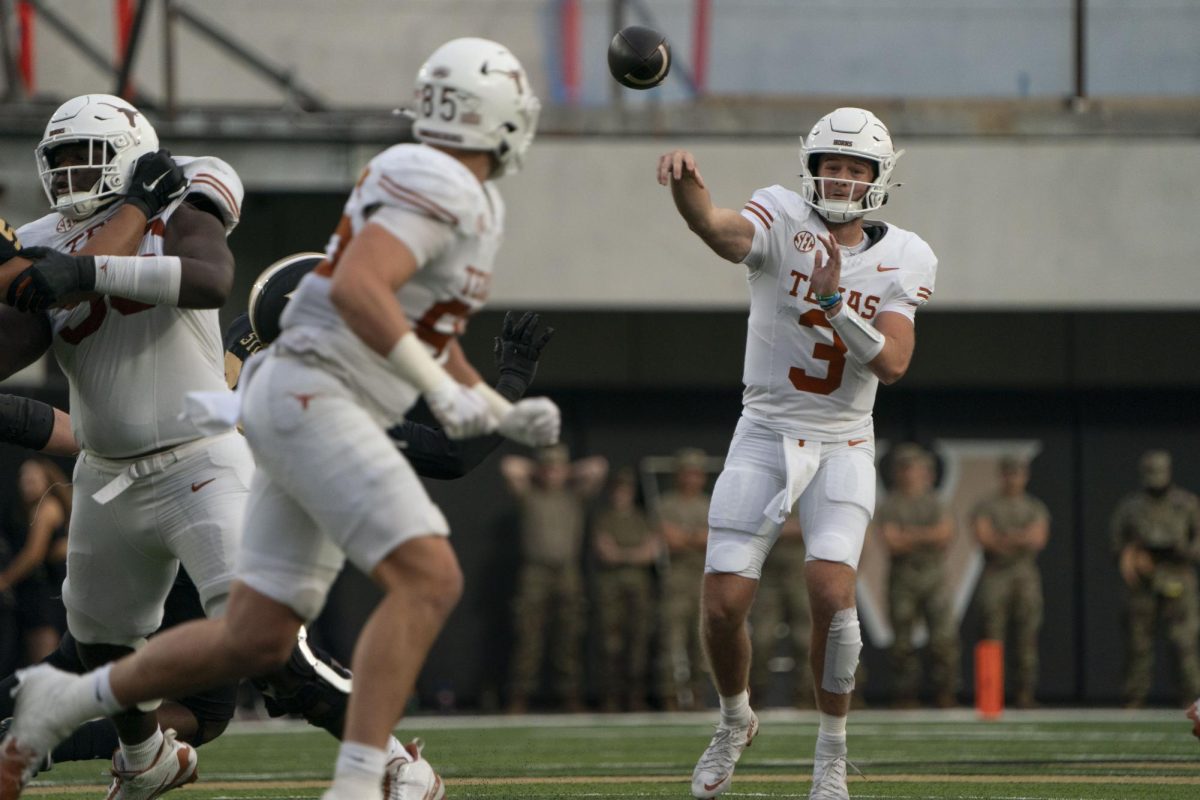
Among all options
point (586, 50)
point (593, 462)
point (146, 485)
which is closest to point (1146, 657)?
point (593, 462)

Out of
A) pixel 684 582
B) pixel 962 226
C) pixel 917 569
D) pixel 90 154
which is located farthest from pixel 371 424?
pixel 962 226

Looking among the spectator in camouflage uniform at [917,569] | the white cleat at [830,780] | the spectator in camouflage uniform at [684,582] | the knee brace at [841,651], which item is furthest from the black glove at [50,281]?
the spectator in camouflage uniform at [917,569]

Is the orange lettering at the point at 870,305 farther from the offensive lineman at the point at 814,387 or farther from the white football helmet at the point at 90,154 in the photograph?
the white football helmet at the point at 90,154

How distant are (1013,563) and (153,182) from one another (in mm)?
9588

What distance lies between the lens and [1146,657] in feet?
43.6

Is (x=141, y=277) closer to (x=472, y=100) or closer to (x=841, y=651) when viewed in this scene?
→ (x=472, y=100)

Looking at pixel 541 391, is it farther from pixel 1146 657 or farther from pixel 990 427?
pixel 1146 657

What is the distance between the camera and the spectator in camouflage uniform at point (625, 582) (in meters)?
13.5

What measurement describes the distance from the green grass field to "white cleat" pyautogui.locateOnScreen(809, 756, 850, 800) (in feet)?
1.56

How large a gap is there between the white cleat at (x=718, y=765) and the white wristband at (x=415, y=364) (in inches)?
85.9

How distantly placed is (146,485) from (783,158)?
8876mm

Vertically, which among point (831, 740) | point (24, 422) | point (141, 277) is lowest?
point (831, 740)

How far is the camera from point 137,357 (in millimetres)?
5148

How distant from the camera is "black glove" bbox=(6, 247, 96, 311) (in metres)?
4.77
